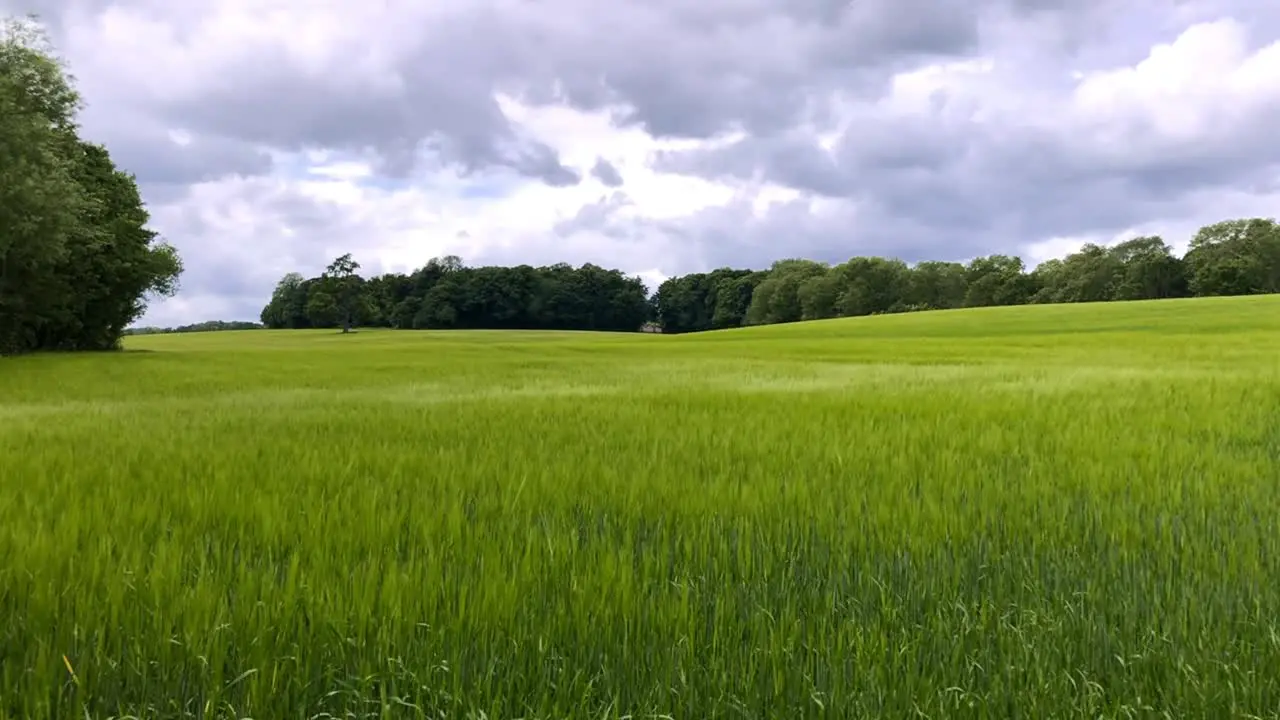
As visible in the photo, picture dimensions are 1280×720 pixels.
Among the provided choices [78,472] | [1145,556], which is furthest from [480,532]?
[78,472]

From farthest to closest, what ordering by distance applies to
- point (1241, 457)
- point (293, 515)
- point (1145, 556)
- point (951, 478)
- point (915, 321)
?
point (915, 321) < point (1241, 457) < point (951, 478) < point (293, 515) < point (1145, 556)

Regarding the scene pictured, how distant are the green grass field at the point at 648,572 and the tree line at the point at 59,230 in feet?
95.5

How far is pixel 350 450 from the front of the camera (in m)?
7.61

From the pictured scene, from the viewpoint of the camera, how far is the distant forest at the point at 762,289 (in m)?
99.1

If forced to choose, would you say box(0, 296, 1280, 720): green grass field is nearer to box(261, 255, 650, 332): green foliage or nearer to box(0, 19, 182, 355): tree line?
box(0, 19, 182, 355): tree line

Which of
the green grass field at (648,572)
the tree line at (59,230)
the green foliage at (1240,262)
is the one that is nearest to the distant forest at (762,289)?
the green foliage at (1240,262)

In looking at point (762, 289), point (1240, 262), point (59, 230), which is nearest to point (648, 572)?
point (59, 230)

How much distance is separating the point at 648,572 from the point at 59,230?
4037cm

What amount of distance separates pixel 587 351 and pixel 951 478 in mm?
36981

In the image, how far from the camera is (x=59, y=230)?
111 ft

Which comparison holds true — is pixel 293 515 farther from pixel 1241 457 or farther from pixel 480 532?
pixel 1241 457

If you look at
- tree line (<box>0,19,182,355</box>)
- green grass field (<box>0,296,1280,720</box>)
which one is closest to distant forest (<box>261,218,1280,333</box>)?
tree line (<box>0,19,182,355</box>)

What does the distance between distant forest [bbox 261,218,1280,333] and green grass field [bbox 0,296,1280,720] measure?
106 meters

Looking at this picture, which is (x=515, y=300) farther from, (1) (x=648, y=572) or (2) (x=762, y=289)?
(1) (x=648, y=572)
